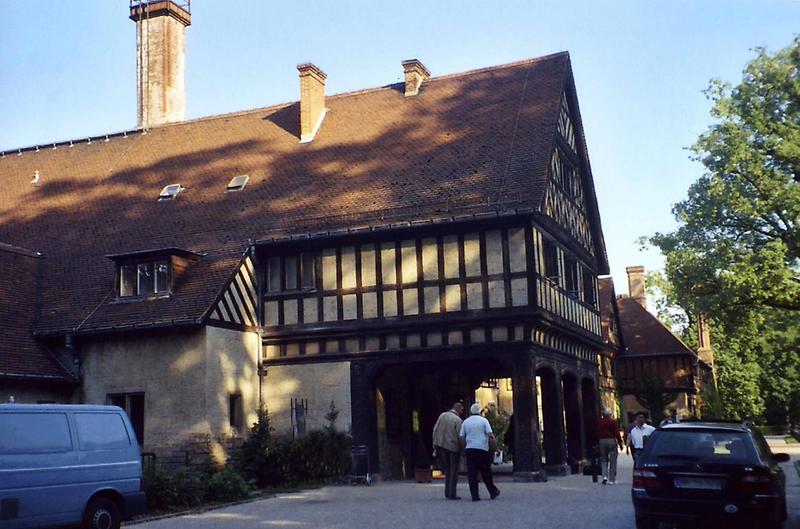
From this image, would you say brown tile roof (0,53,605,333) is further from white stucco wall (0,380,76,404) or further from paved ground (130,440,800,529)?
paved ground (130,440,800,529)

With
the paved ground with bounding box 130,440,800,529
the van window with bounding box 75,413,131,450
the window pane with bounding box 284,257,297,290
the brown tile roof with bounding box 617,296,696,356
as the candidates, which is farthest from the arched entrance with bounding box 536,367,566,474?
the brown tile roof with bounding box 617,296,696,356

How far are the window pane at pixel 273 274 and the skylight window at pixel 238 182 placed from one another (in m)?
3.70

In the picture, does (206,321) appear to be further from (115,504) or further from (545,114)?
(545,114)

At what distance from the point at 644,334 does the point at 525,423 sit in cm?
2951

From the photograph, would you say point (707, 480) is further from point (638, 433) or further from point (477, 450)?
point (638, 433)

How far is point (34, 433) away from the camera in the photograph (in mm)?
11625

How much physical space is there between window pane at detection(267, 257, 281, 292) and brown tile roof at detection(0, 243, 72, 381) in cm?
546

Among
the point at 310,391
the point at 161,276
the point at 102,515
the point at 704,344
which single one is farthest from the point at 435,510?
the point at 704,344

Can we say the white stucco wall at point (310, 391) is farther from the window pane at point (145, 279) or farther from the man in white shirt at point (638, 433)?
the man in white shirt at point (638, 433)

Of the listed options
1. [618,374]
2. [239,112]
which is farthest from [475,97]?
[618,374]

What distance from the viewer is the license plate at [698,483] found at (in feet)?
34.3

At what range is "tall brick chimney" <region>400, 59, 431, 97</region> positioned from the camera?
93.8 feet

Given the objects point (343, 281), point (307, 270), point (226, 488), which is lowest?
point (226, 488)

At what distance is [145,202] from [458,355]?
11470 millimetres
